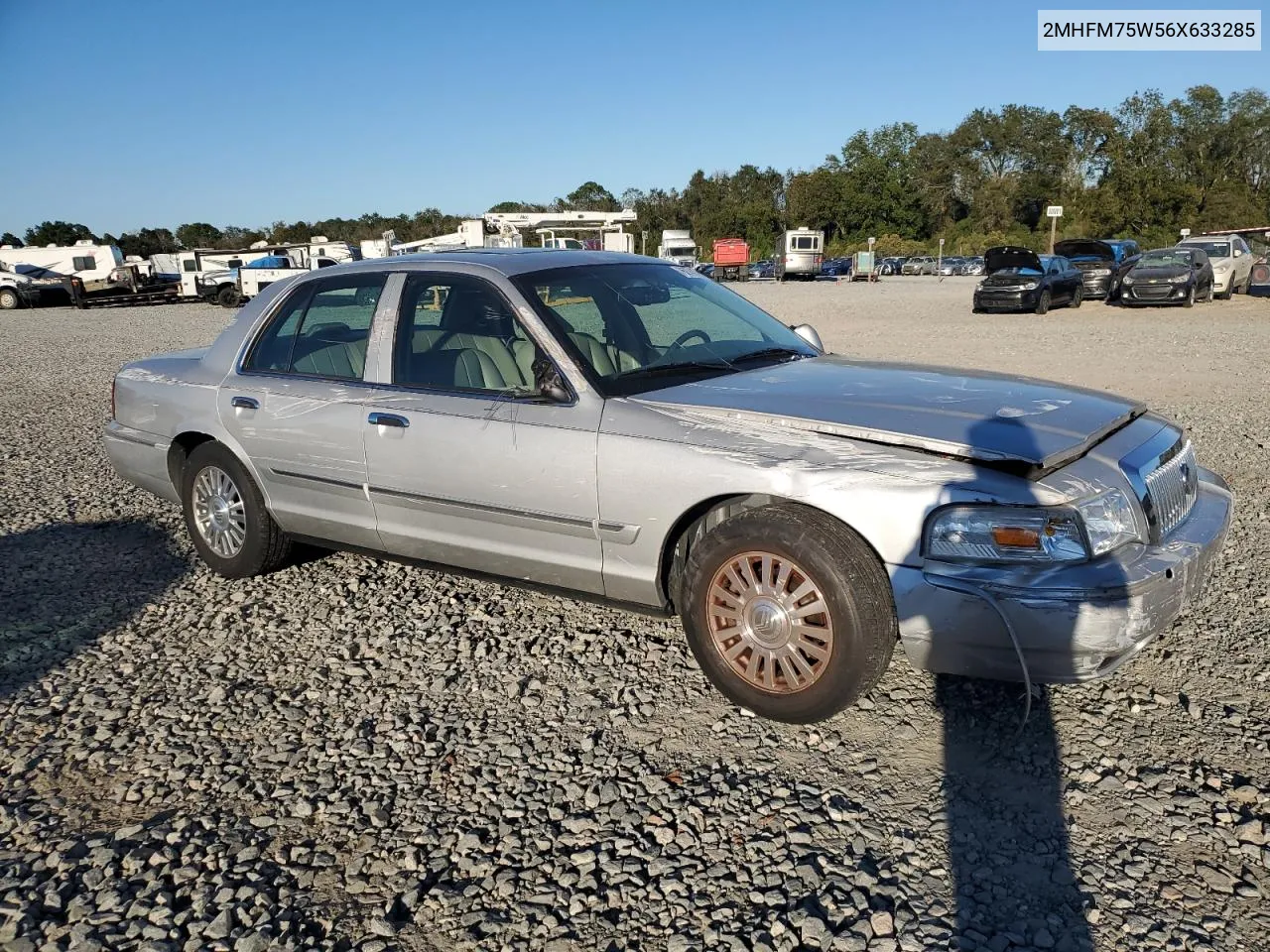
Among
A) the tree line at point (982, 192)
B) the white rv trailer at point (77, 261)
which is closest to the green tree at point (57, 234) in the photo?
the tree line at point (982, 192)

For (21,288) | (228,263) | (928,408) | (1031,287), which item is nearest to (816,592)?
(928,408)

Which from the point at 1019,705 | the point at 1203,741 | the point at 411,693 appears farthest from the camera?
the point at 411,693

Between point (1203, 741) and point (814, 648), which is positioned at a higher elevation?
point (814, 648)

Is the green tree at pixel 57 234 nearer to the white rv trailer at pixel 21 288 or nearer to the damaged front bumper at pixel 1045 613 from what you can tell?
the white rv trailer at pixel 21 288

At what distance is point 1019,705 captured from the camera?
11.3 feet

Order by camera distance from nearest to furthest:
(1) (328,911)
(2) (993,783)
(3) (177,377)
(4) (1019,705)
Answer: (1) (328,911) < (2) (993,783) < (4) (1019,705) < (3) (177,377)

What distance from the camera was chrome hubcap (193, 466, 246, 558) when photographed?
484 centimetres

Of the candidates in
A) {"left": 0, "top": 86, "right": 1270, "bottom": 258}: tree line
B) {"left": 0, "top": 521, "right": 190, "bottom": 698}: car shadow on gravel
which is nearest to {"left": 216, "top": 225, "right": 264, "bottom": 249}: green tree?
{"left": 0, "top": 86, "right": 1270, "bottom": 258}: tree line

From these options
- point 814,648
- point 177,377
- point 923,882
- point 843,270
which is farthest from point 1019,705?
point 843,270

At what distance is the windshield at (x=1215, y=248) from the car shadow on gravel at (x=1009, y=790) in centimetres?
2611

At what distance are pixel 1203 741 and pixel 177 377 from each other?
4.84 m

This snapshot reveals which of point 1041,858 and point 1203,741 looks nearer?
point 1041,858

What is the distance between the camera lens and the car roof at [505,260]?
4184 mm

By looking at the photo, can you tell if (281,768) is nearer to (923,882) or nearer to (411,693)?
(411,693)
